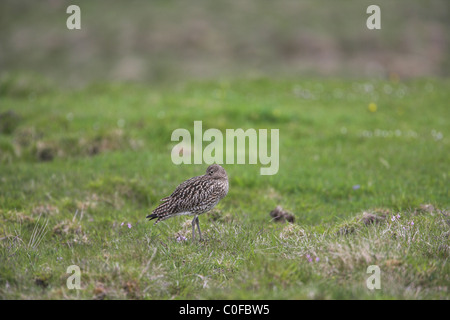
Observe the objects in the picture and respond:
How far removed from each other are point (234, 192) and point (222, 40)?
1842cm

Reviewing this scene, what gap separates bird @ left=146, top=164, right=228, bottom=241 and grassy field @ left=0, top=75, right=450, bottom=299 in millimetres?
360

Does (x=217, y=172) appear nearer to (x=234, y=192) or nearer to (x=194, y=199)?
(x=194, y=199)

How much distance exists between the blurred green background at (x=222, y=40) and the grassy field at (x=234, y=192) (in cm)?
514

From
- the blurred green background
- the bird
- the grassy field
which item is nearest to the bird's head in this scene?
the bird

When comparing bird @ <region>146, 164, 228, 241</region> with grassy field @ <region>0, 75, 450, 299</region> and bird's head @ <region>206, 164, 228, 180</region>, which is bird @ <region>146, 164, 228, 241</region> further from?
grassy field @ <region>0, 75, 450, 299</region>

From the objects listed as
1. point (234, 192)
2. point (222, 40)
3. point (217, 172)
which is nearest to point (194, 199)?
point (217, 172)

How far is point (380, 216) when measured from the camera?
8.23 m

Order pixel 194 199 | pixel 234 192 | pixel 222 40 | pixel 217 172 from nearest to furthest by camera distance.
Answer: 1. pixel 194 199
2. pixel 217 172
3. pixel 234 192
4. pixel 222 40

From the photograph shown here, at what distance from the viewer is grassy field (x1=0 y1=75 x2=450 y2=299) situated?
5.93m

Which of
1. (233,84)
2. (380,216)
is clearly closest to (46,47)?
(233,84)

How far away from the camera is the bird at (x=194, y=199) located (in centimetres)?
757

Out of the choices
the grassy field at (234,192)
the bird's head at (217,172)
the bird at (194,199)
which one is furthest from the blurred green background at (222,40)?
the bird at (194,199)

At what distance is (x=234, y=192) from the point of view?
1038 cm
